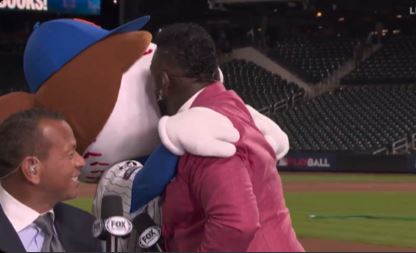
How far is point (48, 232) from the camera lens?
83.9 inches

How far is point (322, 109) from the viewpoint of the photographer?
28078mm

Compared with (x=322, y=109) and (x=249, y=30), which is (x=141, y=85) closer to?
(x=322, y=109)

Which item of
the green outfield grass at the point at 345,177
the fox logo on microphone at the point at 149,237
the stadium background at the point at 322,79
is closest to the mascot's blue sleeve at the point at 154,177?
the fox logo on microphone at the point at 149,237

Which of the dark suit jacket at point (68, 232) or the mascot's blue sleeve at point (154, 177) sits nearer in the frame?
the dark suit jacket at point (68, 232)

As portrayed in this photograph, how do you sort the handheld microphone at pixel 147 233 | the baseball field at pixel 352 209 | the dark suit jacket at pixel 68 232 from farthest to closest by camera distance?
the baseball field at pixel 352 209 → the handheld microphone at pixel 147 233 → the dark suit jacket at pixel 68 232

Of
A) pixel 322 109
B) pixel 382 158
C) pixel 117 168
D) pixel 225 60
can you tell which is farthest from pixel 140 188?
pixel 225 60

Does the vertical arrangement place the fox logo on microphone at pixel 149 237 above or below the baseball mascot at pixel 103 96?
below

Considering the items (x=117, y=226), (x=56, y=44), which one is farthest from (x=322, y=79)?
(x=117, y=226)

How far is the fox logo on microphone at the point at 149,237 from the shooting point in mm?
2141

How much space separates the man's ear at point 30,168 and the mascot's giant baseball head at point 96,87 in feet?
1.33

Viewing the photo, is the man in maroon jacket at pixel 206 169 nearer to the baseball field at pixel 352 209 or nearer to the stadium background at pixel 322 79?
the baseball field at pixel 352 209

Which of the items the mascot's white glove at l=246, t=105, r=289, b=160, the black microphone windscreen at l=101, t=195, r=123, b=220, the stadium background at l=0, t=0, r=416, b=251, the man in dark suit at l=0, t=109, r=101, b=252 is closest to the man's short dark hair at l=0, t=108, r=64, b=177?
the man in dark suit at l=0, t=109, r=101, b=252

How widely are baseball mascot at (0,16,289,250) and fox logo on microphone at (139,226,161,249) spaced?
0.17 metres

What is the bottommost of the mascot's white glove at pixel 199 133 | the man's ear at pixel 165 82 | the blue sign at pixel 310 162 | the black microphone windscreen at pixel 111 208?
the blue sign at pixel 310 162
